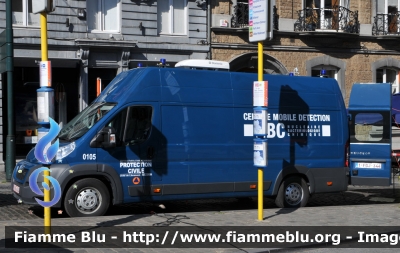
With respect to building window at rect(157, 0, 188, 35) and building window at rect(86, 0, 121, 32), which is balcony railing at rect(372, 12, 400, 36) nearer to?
building window at rect(157, 0, 188, 35)

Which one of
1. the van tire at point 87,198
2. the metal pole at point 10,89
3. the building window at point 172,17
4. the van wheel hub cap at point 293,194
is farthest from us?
the building window at point 172,17

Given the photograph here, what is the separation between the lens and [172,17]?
2206 cm

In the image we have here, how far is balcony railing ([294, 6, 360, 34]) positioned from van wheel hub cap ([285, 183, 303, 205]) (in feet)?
39.7

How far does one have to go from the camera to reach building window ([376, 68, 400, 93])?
25766 mm

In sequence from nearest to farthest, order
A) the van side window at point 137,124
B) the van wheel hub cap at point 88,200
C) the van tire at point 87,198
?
the van tire at point 87,198 < the van wheel hub cap at point 88,200 < the van side window at point 137,124

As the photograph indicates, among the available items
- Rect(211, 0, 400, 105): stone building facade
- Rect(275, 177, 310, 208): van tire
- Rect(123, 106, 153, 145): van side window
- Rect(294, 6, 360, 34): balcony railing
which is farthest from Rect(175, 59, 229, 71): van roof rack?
Rect(294, 6, 360, 34): balcony railing

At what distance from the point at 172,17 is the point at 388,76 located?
9658mm

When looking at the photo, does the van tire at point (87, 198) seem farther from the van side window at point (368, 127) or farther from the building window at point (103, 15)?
the building window at point (103, 15)

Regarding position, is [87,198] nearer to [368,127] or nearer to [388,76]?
[368,127]

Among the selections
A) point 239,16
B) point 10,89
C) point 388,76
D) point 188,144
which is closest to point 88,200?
point 188,144

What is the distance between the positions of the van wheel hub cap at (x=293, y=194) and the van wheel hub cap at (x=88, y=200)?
12.7 ft

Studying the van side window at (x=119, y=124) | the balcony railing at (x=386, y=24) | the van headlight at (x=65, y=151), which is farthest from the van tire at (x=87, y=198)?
the balcony railing at (x=386, y=24)

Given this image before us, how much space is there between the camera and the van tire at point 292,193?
12.5 metres

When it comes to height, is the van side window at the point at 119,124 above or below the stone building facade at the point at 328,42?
below
